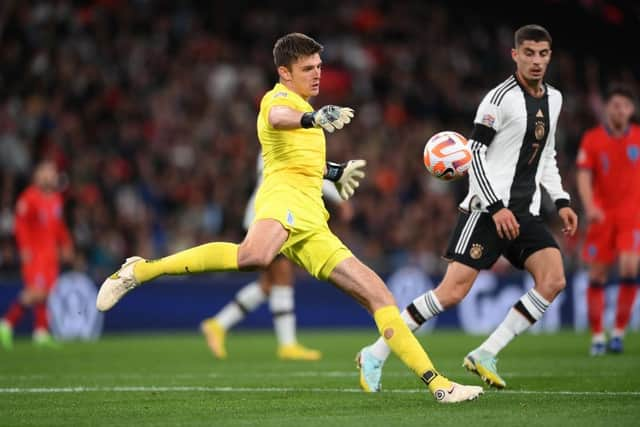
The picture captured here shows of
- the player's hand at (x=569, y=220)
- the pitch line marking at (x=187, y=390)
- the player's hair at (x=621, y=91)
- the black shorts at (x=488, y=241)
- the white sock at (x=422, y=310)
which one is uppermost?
the player's hair at (x=621, y=91)

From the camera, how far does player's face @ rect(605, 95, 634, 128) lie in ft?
38.6

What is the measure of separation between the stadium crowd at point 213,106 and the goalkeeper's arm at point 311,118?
10480 millimetres

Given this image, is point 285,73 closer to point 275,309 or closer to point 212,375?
point 212,375

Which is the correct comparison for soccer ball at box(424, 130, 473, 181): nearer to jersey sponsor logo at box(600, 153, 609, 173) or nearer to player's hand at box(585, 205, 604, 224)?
player's hand at box(585, 205, 604, 224)

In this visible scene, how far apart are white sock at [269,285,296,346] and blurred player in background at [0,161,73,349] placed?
14.0 feet

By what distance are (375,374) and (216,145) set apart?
12782 mm

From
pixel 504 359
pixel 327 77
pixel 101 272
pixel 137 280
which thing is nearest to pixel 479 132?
pixel 137 280

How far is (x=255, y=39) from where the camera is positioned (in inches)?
905

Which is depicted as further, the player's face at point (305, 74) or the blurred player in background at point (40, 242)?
the blurred player in background at point (40, 242)

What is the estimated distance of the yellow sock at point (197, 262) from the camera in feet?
24.6

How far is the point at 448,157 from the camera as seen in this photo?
8.05 metres

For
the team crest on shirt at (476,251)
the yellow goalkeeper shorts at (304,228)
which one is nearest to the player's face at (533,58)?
the team crest on shirt at (476,251)

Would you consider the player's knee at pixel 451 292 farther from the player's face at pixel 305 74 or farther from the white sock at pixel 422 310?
the player's face at pixel 305 74

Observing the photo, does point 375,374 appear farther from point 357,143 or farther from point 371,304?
point 357,143
